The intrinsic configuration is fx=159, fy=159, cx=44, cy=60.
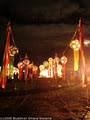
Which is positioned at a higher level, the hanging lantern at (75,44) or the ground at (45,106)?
the hanging lantern at (75,44)

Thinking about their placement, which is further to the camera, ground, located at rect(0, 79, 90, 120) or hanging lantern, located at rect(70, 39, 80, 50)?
hanging lantern, located at rect(70, 39, 80, 50)

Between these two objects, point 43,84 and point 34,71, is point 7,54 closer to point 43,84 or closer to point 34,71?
point 43,84

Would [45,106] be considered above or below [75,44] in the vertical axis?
below

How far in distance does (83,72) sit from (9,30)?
7.68 m

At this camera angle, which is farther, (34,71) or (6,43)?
(34,71)

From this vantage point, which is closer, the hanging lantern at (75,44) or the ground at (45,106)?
→ the ground at (45,106)

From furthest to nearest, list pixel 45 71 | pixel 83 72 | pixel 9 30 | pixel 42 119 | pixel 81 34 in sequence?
1. pixel 45 71
2. pixel 9 30
3. pixel 81 34
4. pixel 83 72
5. pixel 42 119

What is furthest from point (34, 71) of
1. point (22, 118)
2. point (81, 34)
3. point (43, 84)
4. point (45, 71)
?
point (22, 118)

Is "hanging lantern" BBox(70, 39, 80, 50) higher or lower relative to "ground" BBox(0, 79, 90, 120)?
higher

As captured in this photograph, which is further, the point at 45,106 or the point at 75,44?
the point at 75,44

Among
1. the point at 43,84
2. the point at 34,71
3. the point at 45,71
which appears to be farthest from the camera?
the point at 34,71

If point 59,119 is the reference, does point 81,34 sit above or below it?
above

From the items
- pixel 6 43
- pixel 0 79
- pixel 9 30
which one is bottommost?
pixel 0 79

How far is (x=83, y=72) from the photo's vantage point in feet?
35.8
